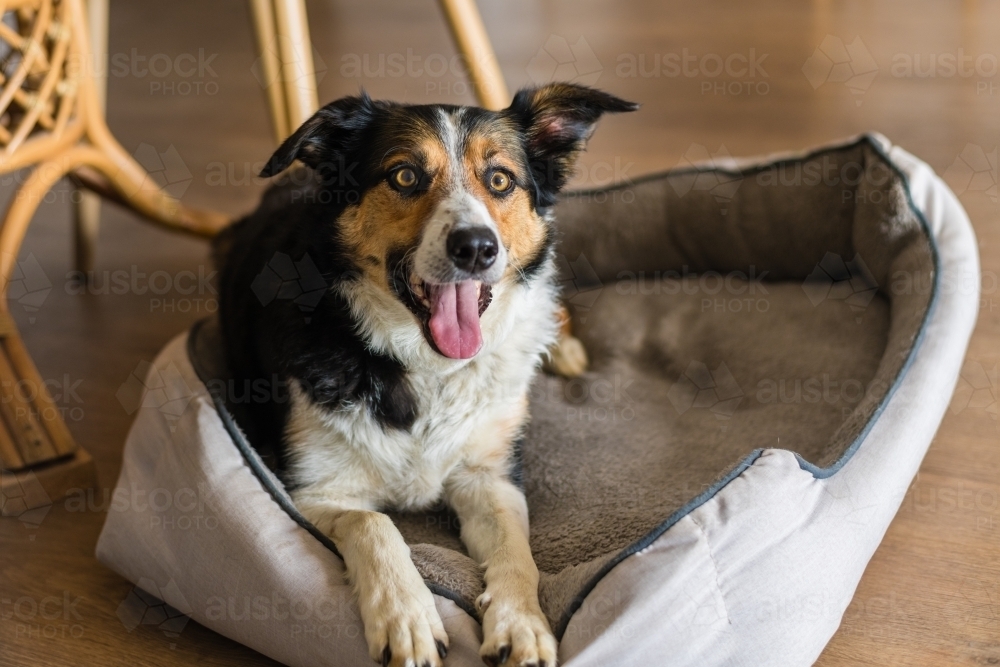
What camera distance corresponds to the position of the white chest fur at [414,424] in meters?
2.06

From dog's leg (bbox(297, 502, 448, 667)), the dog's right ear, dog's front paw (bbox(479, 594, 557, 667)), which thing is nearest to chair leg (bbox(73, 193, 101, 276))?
the dog's right ear

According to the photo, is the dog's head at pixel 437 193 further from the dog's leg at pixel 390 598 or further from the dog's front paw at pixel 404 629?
the dog's front paw at pixel 404 629

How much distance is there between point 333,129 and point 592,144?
2.43m

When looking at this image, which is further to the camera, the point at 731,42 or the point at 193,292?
the point at 731,42

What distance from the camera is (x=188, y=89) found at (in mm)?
5461

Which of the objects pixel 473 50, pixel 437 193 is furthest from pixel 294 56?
pixel 437 193

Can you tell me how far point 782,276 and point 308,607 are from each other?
1878 mm

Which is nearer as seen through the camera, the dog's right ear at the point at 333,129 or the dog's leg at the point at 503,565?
the dog's leg at the point at 503,565

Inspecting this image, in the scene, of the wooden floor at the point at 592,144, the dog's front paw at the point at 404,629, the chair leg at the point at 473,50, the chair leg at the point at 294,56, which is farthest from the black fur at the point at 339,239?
the chair leg at the point at 473,50

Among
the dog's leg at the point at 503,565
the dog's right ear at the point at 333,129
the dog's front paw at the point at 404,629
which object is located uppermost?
the dog's right ear at the point at 333,129

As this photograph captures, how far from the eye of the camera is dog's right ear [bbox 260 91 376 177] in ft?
6.52

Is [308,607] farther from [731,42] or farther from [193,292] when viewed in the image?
[731,42]

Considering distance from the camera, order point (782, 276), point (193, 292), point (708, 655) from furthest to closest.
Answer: point (193, 292) → point (782, 276) → point (708, 655)

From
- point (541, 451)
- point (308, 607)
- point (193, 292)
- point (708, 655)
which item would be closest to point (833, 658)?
point (708, 655)
